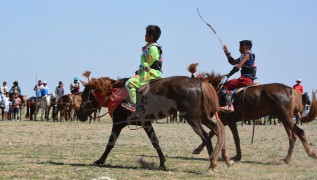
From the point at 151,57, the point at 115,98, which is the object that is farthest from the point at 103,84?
the point at 151,57

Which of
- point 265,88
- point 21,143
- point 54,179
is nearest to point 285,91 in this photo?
point 265,88

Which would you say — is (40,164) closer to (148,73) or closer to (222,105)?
(148,73)

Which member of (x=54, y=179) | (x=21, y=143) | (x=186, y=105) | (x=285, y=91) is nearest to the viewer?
(x=54, y=179)

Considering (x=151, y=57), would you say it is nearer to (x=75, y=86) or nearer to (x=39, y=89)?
(x=75, y=86)

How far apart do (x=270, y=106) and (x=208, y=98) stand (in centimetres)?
276

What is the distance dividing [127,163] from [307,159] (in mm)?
4172

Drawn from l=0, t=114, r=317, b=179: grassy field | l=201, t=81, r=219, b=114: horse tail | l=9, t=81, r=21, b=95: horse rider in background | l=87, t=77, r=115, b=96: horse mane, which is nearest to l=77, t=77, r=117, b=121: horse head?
l=87, t=77, r=115, b=96: horse mane

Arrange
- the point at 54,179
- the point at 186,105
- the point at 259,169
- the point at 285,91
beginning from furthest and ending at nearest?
the point at 285,91, the point at 259,169, the point at 186,105, the point at 54,179

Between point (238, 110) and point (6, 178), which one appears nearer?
point (6, 178)

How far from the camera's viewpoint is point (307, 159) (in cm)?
1477

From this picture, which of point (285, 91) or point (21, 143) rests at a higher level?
point (285, 91)

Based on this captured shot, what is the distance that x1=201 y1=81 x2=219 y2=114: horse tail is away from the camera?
12.0 meters

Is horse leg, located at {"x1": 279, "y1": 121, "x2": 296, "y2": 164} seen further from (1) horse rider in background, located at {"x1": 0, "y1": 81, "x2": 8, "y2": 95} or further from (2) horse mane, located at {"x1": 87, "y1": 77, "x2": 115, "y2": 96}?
(1) horse rider in background, located at {"x1": 0, "y1": 81, "x2": 8, "y2": 95}

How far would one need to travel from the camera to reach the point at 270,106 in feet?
47.1
